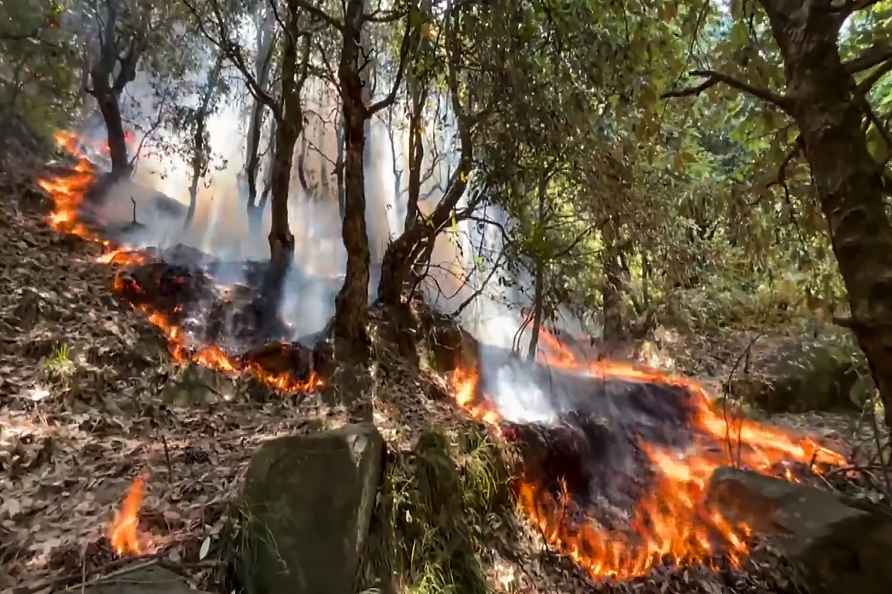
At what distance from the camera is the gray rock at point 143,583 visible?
2.77 m

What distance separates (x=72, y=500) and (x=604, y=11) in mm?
4796

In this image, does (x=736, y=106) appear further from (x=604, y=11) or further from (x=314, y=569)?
(x=314, y=569)

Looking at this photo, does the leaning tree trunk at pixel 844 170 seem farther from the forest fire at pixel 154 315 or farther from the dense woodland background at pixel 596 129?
the forest fire at pixel 154 315

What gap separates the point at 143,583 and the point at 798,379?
945 cm

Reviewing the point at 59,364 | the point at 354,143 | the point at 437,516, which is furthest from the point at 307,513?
the point at 354,143

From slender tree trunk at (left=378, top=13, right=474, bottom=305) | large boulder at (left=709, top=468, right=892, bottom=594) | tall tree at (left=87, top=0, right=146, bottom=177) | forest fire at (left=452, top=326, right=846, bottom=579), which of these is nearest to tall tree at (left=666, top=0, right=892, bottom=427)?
large boulder at (left=709, top=468, right=892, bottom=594)

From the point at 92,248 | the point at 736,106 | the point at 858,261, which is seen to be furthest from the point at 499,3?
the point at 92,248

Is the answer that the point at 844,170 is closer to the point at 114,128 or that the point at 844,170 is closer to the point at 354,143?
the point at 354,143

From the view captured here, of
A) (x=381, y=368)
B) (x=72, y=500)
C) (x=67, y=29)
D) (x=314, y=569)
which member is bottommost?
(x=314, y=569)

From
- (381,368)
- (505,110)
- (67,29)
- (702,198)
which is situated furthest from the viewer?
(67,29)

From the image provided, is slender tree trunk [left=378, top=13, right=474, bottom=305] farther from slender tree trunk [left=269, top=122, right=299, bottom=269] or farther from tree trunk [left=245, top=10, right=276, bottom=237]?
tree trunk [left=245, top=10, right=276, bottom=237]

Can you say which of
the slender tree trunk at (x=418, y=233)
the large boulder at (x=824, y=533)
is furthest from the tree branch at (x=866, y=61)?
the slender tree trunk at (x=418, y=233)

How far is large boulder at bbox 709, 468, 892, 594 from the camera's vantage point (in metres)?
3.77

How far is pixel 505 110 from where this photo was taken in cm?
545
